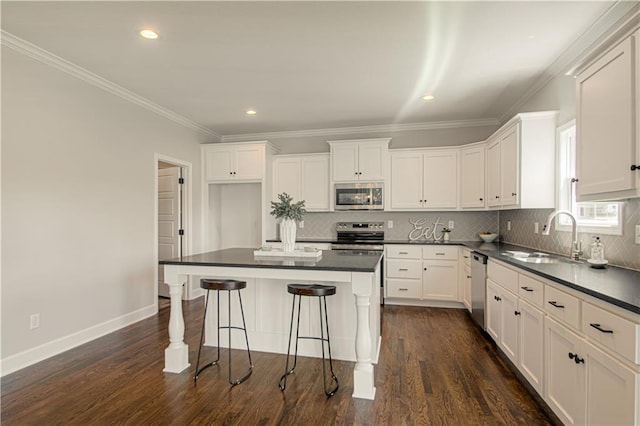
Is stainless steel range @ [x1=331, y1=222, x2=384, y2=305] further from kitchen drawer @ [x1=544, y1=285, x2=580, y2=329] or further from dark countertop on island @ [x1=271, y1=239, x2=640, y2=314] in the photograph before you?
kitchen drawer @ [x1=544, y1=285, x2=580, y2=329]

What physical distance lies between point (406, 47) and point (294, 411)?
2.91 m

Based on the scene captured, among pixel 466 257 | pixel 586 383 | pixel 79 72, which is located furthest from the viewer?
pixel 466 257

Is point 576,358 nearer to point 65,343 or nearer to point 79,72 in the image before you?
point 65,343

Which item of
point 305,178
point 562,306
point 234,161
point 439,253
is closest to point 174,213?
point 234,161

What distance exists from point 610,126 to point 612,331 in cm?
115

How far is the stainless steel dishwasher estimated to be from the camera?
3314 mm

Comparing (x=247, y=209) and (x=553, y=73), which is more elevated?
(x=553, y=73)

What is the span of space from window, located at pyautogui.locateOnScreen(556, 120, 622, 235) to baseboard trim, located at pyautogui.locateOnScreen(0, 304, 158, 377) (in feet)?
15.3

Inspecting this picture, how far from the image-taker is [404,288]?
457cm

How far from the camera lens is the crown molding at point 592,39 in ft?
6.91

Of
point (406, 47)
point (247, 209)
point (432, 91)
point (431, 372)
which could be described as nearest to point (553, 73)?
point (432, 91)

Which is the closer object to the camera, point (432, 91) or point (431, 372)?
point (431, 372)

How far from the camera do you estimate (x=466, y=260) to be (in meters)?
4.14

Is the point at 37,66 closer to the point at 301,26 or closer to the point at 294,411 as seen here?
the point at 301,26
